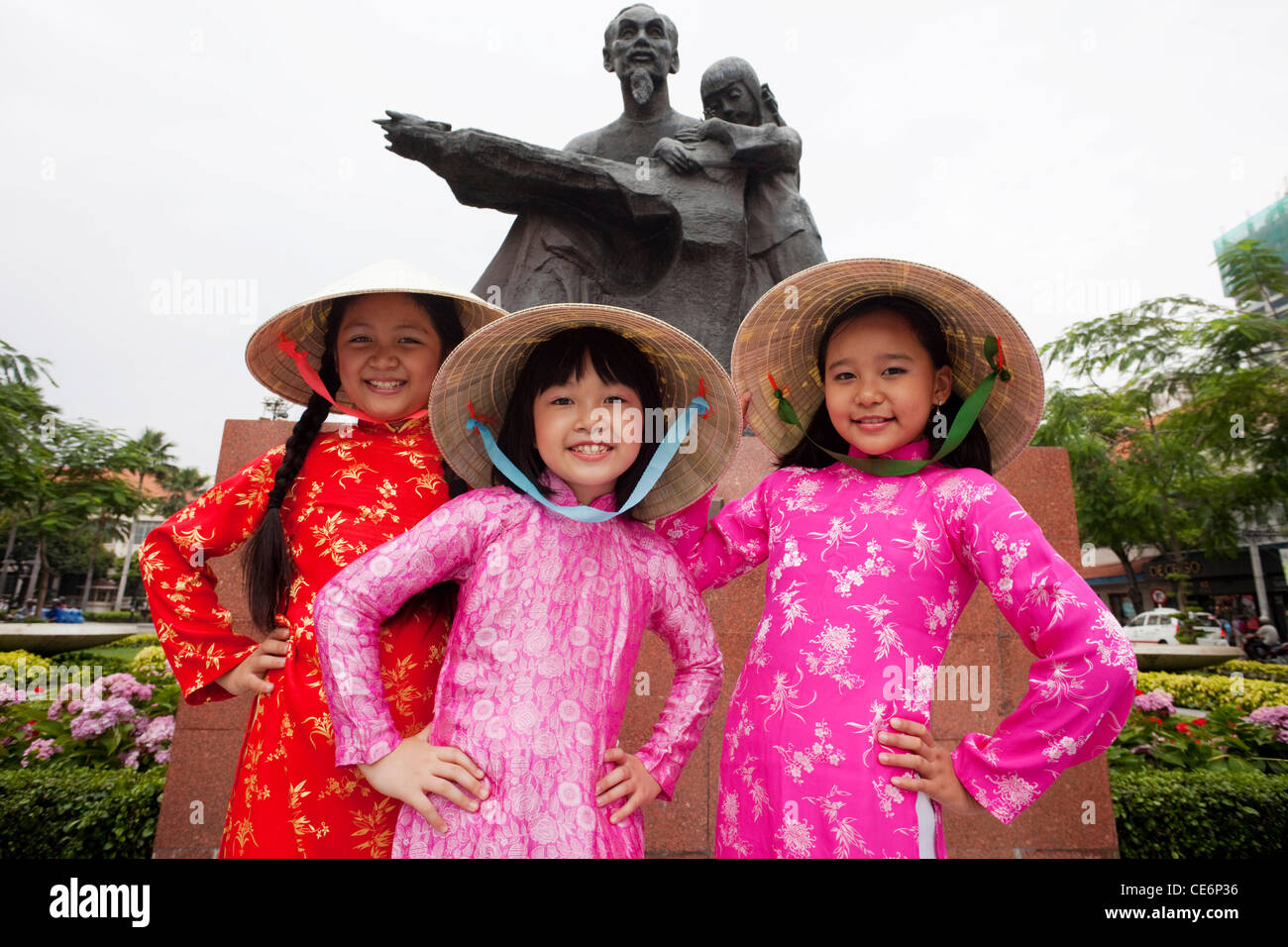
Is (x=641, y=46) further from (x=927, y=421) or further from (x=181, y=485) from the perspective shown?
(x=181, y=485)

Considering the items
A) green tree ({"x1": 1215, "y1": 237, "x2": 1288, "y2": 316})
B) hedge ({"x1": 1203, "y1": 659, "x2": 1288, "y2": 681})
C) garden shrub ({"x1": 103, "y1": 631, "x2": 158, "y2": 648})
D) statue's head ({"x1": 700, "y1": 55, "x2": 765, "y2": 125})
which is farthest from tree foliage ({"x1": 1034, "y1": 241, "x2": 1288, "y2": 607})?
garden shrub ({"x1": 103, "y1": 631, "x2": 158, "y2": 648})

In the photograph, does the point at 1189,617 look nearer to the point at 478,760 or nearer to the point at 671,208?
the point at 671,208

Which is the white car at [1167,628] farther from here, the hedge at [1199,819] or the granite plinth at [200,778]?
the granite plinth at [200,778]

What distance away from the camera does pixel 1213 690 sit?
8117 mm

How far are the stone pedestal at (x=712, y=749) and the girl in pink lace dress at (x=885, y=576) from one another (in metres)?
1.14

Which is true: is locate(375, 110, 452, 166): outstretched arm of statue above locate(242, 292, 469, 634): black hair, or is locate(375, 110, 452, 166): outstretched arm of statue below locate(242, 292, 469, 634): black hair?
above

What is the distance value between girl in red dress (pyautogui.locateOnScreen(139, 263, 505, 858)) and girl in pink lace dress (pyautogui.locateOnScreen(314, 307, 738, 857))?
90mm

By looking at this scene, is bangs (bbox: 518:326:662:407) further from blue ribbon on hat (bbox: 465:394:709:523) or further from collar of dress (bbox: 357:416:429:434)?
collar of dress (bbox: 357:416:429:434)

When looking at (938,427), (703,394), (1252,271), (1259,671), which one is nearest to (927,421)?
(938,427)

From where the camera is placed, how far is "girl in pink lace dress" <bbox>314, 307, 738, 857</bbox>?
1.29m

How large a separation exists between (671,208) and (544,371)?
315cm

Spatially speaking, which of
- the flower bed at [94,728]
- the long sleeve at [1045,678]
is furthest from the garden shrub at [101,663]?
the long sleeve at [1045,678]

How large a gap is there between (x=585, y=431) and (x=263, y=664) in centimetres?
78
